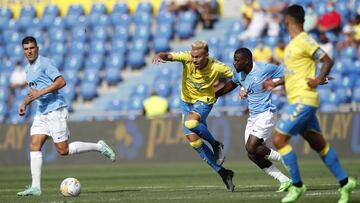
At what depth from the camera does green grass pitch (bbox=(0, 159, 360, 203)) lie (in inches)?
485

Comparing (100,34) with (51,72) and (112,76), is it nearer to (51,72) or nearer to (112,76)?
(112,76)

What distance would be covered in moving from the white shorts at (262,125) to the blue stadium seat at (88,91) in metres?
15.9

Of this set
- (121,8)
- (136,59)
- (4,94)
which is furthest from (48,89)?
(121,8)

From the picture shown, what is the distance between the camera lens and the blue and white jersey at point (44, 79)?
14.2 meters

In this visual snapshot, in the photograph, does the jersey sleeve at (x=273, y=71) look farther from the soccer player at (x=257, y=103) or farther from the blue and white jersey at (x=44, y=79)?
the blue and white jersey at (x=44, y=79)

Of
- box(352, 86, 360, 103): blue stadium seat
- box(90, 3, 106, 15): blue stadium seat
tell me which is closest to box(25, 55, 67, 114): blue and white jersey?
box(352, 86, 360, 103): blue stadium seat

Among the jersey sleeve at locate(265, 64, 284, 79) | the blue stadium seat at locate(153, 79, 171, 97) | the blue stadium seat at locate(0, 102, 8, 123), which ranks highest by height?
the jersey sleeve at locate(265, 64, 284, 79)

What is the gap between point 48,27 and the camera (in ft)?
110

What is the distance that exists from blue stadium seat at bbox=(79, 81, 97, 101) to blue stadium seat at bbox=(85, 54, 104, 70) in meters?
1.11

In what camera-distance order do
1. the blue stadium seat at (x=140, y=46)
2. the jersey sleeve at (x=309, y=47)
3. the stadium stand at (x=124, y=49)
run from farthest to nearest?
the blue stadium seat at (x=140, y=46) → the stadium stand at (x=124, y=49) → the jersey sleeve at (x=309, y=47)

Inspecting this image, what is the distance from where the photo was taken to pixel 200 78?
1412 centimetres

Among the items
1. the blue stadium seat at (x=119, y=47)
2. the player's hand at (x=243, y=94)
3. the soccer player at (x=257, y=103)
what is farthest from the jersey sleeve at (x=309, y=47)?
the blue stadium seat at (x=119, y=47)

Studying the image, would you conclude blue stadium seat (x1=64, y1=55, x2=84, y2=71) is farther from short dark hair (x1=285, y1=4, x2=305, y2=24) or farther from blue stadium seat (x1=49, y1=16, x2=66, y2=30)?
short dark hair (x1=285, y1=4, x2=305, y2=24)

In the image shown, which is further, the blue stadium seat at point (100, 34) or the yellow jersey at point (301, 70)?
the blue stadium seat at point (100, 34)
